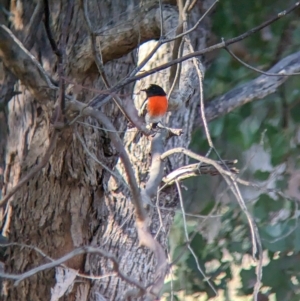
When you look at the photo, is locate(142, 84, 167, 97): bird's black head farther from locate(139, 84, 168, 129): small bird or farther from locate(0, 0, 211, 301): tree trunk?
locate(0, 0, 211, 301): tree trunk

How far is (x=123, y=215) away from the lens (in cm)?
278

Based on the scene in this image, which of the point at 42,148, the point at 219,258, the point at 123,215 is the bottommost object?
the point at 219,258

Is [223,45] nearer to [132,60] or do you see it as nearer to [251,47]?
[132,60]

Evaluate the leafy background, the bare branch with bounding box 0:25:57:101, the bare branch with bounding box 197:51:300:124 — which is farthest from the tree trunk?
the leafy background

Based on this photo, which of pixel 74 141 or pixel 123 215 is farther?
pixel 123 215

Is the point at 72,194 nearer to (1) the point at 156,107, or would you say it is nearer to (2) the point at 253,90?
(1) the point at 156,107

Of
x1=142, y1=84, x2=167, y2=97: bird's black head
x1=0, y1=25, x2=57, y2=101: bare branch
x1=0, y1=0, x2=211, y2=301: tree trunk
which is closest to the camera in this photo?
x1=0, y1=25, x2=57, y2=101: bare branch

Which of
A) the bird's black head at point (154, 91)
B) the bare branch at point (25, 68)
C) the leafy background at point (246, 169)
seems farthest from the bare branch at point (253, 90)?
the bare branch at point (25, 68)

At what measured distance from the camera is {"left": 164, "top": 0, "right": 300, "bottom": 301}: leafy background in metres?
3.70

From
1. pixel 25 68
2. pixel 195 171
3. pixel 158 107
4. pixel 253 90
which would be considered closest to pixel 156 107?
pixel 158 107

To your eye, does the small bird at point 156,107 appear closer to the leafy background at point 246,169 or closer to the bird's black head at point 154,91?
the bird's black head at point 154,91

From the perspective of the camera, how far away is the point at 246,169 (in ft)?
12.5

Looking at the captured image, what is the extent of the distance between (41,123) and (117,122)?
370 millimetres

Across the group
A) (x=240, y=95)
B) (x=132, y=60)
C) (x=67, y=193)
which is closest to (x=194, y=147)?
Result: (x=240, y=95)
